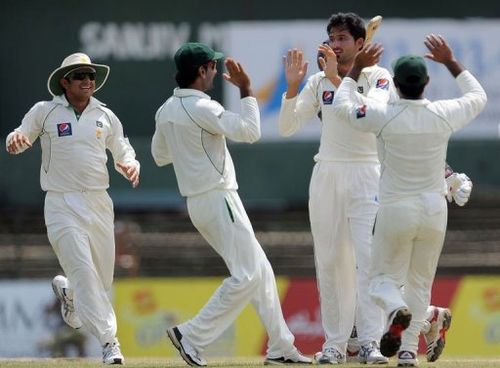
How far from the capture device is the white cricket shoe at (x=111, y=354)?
33.3 ft

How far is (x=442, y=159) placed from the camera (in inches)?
365

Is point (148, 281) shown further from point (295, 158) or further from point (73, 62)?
point (73, 62)

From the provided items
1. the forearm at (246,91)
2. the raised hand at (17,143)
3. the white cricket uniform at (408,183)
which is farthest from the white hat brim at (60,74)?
the white cricket uniform at (408,183)

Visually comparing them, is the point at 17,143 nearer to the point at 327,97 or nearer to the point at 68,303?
the point at 68,303

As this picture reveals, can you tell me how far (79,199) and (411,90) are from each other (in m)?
2.50

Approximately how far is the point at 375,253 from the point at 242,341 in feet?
26.3

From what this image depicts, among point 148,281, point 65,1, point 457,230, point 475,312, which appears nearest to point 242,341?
point 148,281

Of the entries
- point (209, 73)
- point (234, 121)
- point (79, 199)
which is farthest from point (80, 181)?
point (234, 121)

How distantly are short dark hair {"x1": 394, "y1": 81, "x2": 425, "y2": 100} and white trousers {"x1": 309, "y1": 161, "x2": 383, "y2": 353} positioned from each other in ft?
3.43

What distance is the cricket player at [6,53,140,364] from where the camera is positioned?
10.3 meters

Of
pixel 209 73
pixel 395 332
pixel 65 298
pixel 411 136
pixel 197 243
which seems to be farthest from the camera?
pixel 197 243

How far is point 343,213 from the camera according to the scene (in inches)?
401

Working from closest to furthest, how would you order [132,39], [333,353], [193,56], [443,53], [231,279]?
1. [443,53]
2. [231,279]
3. [193,56]
4. [333,353]
5. [132,39]

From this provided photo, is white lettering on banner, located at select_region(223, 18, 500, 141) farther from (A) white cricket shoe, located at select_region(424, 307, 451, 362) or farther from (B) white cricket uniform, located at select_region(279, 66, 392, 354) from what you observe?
A: (B) white cricket uniform, located at select_region(279, 66, 392, 354)
